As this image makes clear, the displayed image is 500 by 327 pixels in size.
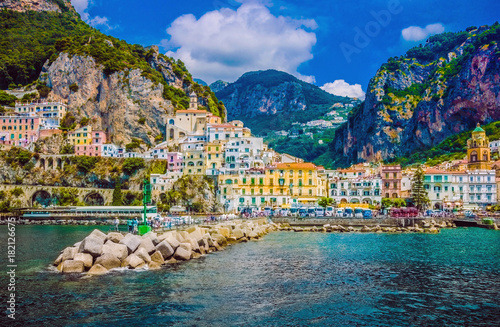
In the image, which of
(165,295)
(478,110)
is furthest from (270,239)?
(478,110)

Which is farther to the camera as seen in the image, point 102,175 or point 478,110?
point 478,110

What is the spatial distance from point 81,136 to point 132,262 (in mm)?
71952

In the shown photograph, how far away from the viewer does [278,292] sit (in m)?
18.9

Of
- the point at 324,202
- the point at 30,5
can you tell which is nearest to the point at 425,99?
the point at 324,202

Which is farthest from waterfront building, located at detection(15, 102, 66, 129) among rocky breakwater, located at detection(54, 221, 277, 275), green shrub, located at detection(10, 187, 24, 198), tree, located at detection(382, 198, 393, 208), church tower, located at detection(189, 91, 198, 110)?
rocky breakwater, located at detection(54, 221, 277, 275)

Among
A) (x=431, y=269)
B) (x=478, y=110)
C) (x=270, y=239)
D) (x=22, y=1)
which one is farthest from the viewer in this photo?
(x=22, y=1)

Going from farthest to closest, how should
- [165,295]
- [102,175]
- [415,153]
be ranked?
[415,153] < [102,175] < [165,295]

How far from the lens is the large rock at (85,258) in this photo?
23000 mm

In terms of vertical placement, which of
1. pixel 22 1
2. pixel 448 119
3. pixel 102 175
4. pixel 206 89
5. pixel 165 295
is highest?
pixel 22 1

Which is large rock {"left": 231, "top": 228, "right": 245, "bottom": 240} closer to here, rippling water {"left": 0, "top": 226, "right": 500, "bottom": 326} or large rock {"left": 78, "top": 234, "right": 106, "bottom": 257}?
rippling water {"left": 0, "top": 226, "right": 500, "bottom": 326}

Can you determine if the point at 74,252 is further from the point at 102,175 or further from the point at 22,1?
the point at 22,1

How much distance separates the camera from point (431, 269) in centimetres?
2442

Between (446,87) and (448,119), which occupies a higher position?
(446,87)

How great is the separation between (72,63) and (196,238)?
3262 inches
